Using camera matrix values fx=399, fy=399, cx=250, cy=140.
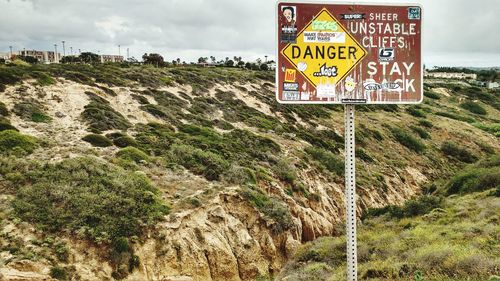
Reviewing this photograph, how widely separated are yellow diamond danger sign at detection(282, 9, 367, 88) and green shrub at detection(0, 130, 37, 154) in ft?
53.5

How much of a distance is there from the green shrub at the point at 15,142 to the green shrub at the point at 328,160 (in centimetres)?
1845

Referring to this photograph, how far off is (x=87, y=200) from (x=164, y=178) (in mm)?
4339

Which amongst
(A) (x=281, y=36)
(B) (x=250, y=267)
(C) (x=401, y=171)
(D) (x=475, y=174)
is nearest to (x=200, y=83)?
(C) (x=401, y=171)

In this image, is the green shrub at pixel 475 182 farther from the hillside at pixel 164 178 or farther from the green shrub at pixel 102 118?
the green shrub at pixel 102 118

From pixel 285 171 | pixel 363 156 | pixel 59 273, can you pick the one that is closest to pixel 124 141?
pixel 285 171

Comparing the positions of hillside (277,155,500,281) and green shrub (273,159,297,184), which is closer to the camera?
hillside (277,155,500,281)

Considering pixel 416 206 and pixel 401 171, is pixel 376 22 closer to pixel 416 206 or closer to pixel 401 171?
pixel 416 206

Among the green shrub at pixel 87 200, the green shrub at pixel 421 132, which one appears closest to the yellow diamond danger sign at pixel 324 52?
the green shrub at pixel 87 200

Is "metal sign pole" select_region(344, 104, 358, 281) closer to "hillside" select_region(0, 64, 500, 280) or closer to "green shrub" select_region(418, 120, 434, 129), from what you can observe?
"hillside" select_region(0, 64, 500, 280)

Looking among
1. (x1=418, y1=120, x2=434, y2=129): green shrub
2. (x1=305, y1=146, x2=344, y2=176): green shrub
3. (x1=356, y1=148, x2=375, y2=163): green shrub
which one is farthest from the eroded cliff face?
(x1=418, y1=120, x2=434, y2=129): green shrub

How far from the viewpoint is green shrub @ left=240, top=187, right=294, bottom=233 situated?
17672 mm

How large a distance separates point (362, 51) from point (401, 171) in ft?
108

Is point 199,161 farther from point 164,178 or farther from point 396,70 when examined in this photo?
point 396,70

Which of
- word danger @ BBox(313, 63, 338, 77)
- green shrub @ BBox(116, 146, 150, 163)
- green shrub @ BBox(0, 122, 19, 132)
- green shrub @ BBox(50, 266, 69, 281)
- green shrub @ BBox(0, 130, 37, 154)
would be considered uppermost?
word danger @ BBox(313, 63, 338, 77)
